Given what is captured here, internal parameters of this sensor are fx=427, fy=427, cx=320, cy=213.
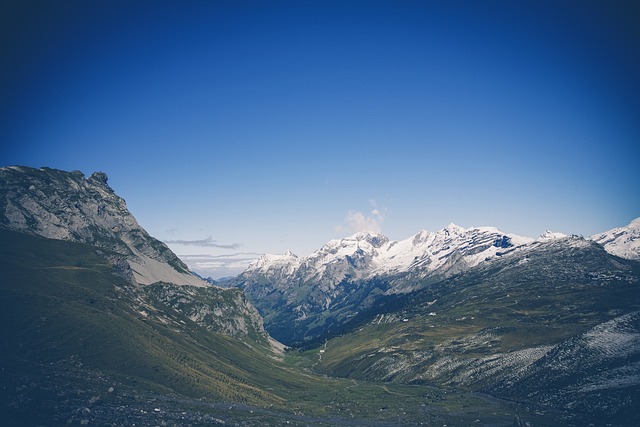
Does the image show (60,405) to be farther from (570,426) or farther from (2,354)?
(570,426)

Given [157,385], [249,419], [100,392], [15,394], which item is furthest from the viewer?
[157,385]

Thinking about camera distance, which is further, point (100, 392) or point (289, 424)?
point (289, 424)

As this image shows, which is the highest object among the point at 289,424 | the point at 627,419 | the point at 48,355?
the point at 627,419

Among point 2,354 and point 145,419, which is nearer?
point 145,419

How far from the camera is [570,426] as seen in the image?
19475 centimetres

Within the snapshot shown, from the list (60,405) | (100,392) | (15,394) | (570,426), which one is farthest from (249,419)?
(570,426)

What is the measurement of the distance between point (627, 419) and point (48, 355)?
25683 cm

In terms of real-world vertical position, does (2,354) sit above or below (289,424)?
above

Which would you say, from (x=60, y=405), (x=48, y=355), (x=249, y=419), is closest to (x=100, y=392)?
(x=60, y=405)

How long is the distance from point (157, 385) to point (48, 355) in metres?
49.2

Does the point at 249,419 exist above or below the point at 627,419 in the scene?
below

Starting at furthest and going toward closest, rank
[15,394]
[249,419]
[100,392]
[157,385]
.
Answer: [157,385], [249,419], [100,392], [15,394]

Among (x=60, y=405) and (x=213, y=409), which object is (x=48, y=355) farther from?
(x=213, y=409)

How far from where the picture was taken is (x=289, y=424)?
191 meters
